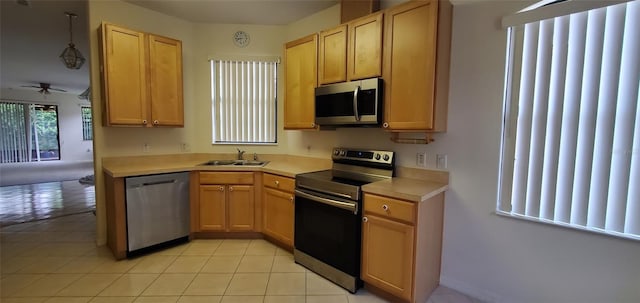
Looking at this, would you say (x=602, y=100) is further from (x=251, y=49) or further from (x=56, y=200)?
(x=56, y=200)

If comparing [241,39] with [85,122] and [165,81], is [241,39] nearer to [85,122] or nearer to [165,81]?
[165,81]

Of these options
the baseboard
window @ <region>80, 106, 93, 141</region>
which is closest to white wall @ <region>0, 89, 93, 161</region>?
window @ <region>80, 106, 93, 141</region>

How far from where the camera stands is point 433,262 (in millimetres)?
2232

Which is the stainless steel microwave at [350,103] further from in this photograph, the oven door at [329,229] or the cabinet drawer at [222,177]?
the cabinet drawer at [222,177]

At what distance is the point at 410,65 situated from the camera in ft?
7.09

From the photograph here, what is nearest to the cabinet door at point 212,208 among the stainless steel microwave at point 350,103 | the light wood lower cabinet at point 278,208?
the light wood lower cabinet at point 278,208

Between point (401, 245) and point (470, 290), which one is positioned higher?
point (401, 245)

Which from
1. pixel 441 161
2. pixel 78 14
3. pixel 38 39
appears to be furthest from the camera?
pixel 38 39

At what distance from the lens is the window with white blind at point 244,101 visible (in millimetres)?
3779

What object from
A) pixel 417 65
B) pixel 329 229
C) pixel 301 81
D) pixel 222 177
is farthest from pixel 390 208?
pixel 222 177

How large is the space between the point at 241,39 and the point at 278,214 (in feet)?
7.69

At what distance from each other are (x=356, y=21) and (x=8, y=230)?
491cm

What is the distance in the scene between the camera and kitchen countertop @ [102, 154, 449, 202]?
80.9 inches

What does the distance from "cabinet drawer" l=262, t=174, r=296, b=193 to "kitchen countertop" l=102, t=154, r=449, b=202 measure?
0.17 ft
